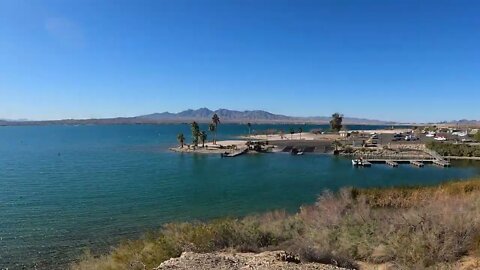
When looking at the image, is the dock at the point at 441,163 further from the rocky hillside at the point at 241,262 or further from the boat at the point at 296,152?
the rocky hillside at the point at 241,262

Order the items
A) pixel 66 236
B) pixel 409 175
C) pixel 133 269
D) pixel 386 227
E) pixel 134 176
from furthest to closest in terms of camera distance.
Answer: pixel 409 175, pixel 134 176, pixel 66 236, pixel 386 227, pixel 133 269

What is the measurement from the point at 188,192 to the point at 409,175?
1424 inches

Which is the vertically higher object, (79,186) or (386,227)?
(386,227)

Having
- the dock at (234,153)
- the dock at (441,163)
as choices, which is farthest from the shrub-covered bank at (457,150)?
the dock at (234,153)

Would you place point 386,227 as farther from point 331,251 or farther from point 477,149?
point 477,149

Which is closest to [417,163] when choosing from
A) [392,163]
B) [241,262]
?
[392,163]

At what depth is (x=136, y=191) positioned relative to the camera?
48.4 m

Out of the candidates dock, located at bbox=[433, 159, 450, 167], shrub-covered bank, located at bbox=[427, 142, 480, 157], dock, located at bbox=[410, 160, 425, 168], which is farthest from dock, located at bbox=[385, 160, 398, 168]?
shrub-covered bank, located at bbox=[427, 142, 480, 157]

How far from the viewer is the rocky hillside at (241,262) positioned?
11.9m

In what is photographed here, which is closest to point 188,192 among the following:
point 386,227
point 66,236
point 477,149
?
point 66,236

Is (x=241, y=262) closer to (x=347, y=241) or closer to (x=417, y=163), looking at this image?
(x=347, y=241)

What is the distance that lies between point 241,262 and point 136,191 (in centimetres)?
3802

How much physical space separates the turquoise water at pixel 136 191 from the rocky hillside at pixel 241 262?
44.7 feet

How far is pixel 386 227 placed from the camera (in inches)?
639
